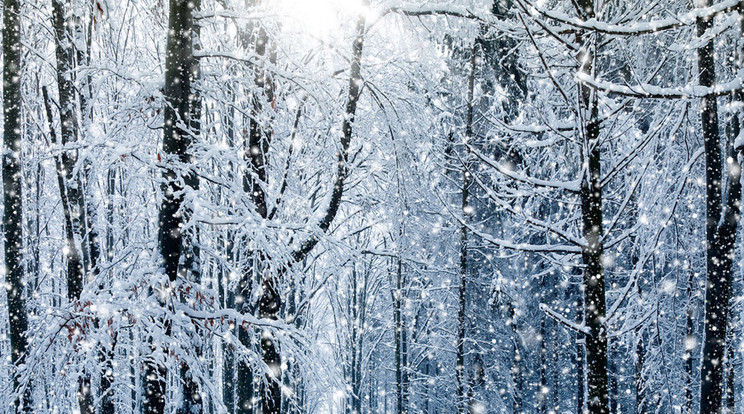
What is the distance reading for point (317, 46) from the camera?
5773 millimetres

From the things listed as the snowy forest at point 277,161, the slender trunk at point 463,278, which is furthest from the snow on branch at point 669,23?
the slender trunk at point 463,278

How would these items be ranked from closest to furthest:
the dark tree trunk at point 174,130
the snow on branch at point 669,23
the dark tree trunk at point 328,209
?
the snow on branch at point 669,23 → the dark tree trunk at point 174,130 → the dark tree trunk at point 328,209

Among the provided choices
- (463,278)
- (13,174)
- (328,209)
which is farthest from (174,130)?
(463,278)

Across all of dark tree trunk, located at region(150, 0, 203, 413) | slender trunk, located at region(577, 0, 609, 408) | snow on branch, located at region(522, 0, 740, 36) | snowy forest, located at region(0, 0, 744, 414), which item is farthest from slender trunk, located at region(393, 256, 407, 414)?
snow on branch, located at region(522, 0, 740, 36)

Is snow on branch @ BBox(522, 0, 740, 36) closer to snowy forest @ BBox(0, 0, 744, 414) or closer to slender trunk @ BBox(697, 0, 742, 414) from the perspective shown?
snowy forest @ BBox(0, 0, 744, 414)

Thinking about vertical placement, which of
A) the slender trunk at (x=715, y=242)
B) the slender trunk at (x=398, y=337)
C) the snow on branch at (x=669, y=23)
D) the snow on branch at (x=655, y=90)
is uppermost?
the snow on branch at (x=669, y=23)

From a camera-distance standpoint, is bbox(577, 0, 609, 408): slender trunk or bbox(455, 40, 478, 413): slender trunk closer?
bbox(577, 0, 609, 408): slender trunk

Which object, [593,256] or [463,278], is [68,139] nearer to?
[593,256]

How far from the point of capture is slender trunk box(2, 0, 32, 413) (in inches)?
217

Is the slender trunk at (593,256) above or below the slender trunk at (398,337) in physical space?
above

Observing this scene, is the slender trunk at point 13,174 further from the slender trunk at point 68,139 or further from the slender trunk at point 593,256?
the slender trunk at point 593,256

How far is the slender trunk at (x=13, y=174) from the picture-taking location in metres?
5.52

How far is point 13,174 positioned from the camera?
18.7 feet

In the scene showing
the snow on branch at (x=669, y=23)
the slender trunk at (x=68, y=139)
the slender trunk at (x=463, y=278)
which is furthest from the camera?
the slender trunk at (x=463, y=278)
